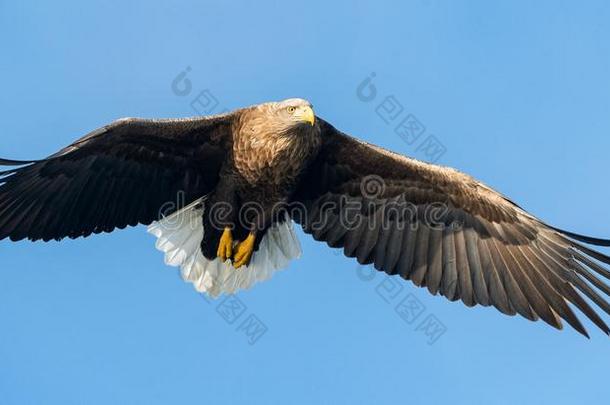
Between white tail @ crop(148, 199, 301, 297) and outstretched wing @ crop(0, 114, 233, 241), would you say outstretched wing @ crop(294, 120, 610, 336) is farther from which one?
outstretched wing @ crop(0, 114, 233, 241)

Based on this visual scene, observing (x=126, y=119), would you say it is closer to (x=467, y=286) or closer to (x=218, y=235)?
(x=218, y=235)

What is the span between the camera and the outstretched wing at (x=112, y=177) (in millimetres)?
9180

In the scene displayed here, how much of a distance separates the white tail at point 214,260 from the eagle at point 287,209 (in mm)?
12

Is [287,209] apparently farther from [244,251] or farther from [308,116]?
[308,116]

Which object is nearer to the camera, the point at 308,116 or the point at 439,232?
the point at 308,116

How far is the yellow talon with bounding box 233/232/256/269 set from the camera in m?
9.85

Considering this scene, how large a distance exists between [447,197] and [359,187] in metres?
0.77

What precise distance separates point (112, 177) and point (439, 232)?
113 inches

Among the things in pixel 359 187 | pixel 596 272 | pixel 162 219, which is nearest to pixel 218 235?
pixel 162 219

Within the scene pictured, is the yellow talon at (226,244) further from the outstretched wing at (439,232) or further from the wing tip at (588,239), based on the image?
the wing tip at (588,239)

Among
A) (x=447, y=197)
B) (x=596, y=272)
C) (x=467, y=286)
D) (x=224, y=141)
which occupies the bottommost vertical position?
(x=596, y=272)

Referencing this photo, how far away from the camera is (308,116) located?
8.94 m

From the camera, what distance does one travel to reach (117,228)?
Answer: 31.4 ft

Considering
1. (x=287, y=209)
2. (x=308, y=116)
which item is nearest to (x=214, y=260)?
(x=287, y=209)
